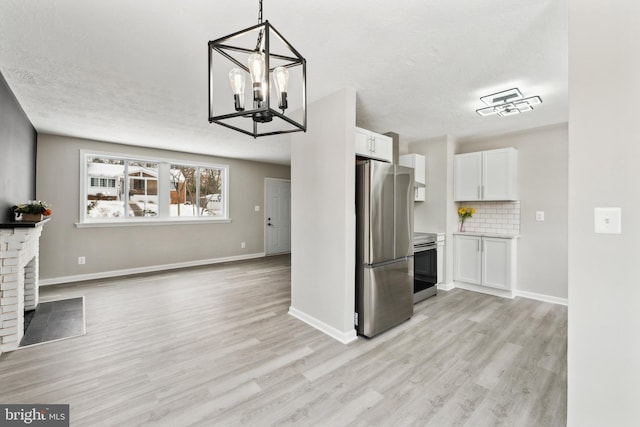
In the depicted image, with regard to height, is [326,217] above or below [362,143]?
below

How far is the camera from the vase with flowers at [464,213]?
4.51 metres

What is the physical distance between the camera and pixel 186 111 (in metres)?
3.35

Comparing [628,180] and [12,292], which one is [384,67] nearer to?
[628,180]

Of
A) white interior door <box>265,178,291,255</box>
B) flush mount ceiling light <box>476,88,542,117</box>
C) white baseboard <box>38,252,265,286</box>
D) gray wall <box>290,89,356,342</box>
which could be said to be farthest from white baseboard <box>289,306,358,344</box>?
white interior door <box>265,178,291,255</box>

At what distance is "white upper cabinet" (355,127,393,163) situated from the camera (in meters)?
2.90

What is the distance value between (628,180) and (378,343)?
2147mm

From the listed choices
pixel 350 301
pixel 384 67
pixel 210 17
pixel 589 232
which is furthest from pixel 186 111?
pixel 589 232

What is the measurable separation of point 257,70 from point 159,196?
531 cm

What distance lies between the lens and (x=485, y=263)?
412cm

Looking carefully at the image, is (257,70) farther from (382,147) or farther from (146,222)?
(146,222)

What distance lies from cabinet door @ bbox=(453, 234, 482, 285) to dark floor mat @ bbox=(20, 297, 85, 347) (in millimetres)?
4887

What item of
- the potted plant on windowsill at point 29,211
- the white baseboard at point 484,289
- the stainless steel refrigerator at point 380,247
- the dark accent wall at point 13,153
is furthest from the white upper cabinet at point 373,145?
the potted plant on windowsill at point 29,211

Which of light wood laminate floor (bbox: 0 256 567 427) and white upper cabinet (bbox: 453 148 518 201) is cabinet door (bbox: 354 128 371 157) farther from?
white upper cabinet (bbox: 453 148 518 201)

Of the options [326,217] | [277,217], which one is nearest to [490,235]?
[326,217]
